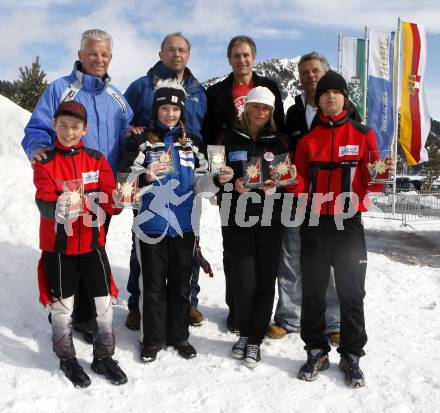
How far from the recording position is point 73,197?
3.09 m

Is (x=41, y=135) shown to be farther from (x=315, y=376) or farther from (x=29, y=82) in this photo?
(x=29, y=82)

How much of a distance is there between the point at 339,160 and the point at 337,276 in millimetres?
915

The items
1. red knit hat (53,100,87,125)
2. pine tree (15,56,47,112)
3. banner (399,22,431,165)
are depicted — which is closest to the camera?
red knit hat (53,100,87,125)

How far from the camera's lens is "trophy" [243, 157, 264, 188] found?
3369 millimetres

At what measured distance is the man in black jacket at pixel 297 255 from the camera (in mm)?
4074

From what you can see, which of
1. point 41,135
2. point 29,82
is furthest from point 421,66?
point 29,82

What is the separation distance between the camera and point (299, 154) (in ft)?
11.5

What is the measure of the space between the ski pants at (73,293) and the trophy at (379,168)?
2.18 metres

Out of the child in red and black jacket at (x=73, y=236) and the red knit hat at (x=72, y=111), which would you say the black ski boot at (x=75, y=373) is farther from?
the red knit hat at (x=72, y=111)

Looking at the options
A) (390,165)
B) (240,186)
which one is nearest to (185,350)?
(240,186)

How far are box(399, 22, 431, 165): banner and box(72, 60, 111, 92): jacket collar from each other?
559 inches

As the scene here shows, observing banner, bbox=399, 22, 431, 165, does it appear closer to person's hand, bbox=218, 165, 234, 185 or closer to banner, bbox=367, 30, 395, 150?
banner, bbox=367, 30, 395, 150

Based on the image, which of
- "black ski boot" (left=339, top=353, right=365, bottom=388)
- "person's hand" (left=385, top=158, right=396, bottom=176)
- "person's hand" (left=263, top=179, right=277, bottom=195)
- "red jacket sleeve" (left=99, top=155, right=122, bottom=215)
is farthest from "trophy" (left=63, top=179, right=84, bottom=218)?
"black ski boot" (left=339, top=353, right=365, bottom=388)

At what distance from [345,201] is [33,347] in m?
2.91
